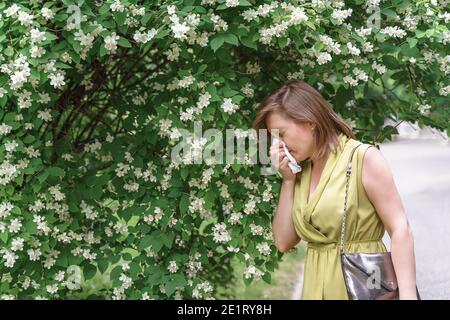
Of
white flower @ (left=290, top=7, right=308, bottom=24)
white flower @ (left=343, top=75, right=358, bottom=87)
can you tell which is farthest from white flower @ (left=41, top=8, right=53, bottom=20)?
white flower @ (left=343, top=75, right=358, bottom=87)

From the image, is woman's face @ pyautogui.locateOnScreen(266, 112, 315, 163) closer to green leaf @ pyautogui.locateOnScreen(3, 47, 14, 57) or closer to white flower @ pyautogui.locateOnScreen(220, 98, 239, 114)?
white flower @ pyautogui.locateOnScreen(220, 98, 239, 114)

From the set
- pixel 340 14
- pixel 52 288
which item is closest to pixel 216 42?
pixel 340 14

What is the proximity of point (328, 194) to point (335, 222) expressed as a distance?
10 cm

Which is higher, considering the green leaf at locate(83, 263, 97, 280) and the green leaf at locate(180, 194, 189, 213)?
the green leaf at locate(180, 194, 189, 213)

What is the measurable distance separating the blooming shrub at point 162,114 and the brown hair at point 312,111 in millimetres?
403

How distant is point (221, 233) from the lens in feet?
10.8

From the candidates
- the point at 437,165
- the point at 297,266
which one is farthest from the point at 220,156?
the point at 437,165

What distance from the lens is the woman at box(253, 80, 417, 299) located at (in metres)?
2.38

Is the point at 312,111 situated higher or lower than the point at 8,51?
lower

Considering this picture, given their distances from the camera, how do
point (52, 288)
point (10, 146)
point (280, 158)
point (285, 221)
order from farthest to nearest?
1. point (52, 288)
2. point (10, 146)
3. point (285, 221)
4. point (280, 158)

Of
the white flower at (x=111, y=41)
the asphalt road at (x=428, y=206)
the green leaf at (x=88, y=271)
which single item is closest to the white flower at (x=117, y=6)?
the white flower at (x=111, y=41)

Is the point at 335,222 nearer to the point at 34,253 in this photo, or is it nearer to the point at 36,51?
the point at 36,51

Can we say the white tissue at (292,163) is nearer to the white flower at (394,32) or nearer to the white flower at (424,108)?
the white flower at (394,32)

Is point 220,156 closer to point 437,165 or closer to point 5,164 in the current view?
point 5,164
